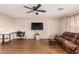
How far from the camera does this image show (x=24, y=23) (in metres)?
10.2

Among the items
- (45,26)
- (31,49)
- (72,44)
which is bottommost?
(31,49)

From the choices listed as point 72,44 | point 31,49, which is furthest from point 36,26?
point 72,44

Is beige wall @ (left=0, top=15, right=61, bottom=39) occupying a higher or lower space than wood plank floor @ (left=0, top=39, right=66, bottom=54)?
higher

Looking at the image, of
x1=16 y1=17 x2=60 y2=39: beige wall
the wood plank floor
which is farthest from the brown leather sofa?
x1=16 y1=17 x2=60 y2=39: beige wall

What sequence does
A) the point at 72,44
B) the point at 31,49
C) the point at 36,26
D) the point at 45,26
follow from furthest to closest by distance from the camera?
the point at 45,26 < the point at 36,26 < the point at 31,49 < the point at 72,44

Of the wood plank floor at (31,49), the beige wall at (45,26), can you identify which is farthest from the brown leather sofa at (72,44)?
the beige wall at (45,26)

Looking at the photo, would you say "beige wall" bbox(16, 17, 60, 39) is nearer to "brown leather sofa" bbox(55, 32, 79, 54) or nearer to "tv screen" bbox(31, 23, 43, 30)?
"tv screen" bbox(31, 23, 43, 30)

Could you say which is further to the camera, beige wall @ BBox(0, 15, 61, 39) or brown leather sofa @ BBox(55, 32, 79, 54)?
beige wall @ BBox(0, 15, 61, 39)

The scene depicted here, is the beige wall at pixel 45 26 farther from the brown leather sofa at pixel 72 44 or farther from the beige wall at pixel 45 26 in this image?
the brown leather sofa at pixel 72 44

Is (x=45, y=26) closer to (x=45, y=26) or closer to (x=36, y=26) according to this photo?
(x=45, y=26)

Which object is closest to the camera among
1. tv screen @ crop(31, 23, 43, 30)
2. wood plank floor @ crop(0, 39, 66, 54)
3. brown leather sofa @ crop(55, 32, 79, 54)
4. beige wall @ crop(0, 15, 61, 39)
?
brown leather sofa @ crop(55, 32, 79, 54)
